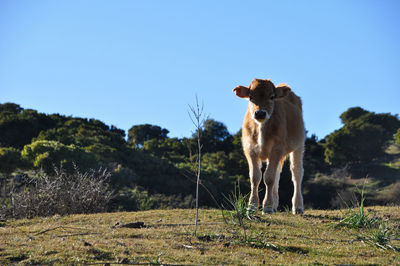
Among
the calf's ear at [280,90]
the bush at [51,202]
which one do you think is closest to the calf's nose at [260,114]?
the calf's ear at [280,90]

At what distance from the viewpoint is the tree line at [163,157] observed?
20938mm

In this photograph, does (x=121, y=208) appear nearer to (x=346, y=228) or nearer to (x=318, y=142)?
(x=346, y=228)

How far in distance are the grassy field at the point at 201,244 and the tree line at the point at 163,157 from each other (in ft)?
23.2

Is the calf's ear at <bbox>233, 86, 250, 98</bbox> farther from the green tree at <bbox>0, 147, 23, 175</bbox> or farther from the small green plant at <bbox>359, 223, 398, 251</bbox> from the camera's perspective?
the green tree at <bbox>0, 147, 23, 175</bbox>

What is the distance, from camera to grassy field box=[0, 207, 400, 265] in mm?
4887

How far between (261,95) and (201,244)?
3.70 m

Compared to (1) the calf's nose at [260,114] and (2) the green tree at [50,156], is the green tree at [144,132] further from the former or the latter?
(1) the calf's nose at [260,114]

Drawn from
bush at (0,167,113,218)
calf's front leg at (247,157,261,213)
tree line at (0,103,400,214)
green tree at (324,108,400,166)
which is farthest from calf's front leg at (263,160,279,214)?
green tree at (324,108,400,166)

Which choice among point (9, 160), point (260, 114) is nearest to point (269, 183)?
point (260, 114)

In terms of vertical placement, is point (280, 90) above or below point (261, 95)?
above

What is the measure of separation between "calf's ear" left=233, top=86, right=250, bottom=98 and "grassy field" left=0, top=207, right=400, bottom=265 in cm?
256

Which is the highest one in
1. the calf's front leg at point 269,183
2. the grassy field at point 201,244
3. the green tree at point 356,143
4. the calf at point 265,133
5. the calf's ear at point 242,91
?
the green tree at point 356,143

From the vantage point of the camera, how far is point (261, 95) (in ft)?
27.3

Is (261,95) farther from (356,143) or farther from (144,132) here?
(144,132)
